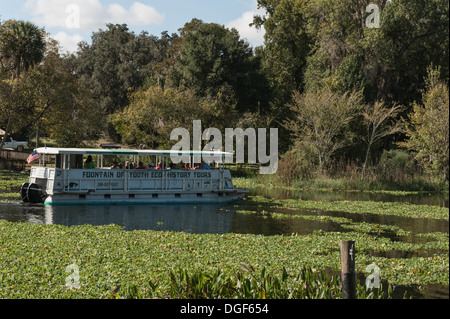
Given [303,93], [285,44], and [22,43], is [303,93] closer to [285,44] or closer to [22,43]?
[285,44]

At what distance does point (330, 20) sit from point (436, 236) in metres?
35.4

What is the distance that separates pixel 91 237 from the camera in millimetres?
18188

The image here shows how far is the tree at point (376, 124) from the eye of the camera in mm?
44562

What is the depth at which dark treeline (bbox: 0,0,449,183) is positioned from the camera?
44375 mm

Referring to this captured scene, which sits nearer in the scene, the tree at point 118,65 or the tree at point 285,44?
the tree at point 285,44

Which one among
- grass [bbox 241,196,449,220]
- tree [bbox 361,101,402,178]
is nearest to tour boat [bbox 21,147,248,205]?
grass [bbox 241,196,449,220]

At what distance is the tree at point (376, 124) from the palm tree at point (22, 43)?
30.2 meters

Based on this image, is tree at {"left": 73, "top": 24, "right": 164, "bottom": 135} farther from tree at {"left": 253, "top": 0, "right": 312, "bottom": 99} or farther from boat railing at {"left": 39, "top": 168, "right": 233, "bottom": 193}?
boat railing at {"left": 39, "top": 168, "right": 233, "bottom": 193}

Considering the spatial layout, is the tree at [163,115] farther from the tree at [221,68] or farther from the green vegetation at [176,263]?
the green vegetation at [176,263]

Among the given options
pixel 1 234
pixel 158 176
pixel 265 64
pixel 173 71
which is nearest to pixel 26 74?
pixel 173 71

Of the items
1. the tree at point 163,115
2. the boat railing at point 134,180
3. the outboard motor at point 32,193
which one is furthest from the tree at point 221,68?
the outboard motor at point 32,193

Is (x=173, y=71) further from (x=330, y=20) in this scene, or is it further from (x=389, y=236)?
(x=389, y=236)

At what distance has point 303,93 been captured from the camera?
53.6 meters

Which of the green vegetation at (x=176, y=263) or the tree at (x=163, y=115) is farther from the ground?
the tree at (x=163, y=115)
